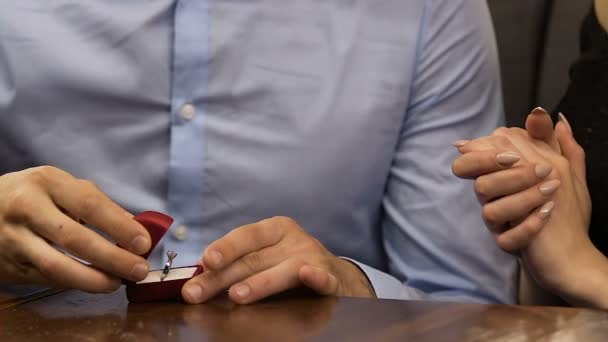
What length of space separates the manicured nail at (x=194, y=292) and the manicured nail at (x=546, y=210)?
1.07 ft

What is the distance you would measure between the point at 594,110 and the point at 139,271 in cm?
62

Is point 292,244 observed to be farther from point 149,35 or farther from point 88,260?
point 149,35

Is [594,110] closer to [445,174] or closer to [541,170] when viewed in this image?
[445,174]

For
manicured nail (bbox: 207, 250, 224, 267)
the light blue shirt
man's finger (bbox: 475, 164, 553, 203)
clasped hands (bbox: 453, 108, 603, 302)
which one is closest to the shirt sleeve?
the light blue shirt

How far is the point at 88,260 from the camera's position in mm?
612

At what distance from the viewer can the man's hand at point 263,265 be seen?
62 cm

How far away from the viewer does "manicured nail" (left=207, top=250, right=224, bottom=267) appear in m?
0.64

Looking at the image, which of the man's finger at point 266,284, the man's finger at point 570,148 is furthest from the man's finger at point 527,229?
the man's finger at point 266,284

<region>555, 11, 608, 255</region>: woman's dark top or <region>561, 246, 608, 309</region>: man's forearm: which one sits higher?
<region>555, 11, 608, 255</region>: woman's dark top

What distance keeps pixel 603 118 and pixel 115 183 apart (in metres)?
0.56

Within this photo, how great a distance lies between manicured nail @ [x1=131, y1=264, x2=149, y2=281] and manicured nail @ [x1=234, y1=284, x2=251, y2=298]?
0.07m

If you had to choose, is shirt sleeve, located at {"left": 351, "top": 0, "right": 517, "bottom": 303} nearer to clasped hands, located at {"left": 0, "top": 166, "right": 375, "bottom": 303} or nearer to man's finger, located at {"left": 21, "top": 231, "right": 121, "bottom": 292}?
clasped hands, located at {"left": 0, "top": 166, "right": 375, "bottom": 303}

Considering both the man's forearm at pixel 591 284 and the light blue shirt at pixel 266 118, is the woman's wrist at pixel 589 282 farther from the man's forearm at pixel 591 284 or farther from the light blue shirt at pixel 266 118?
the light blue shirt at pixel 266 118

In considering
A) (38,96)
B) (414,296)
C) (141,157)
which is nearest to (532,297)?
(414,296)
